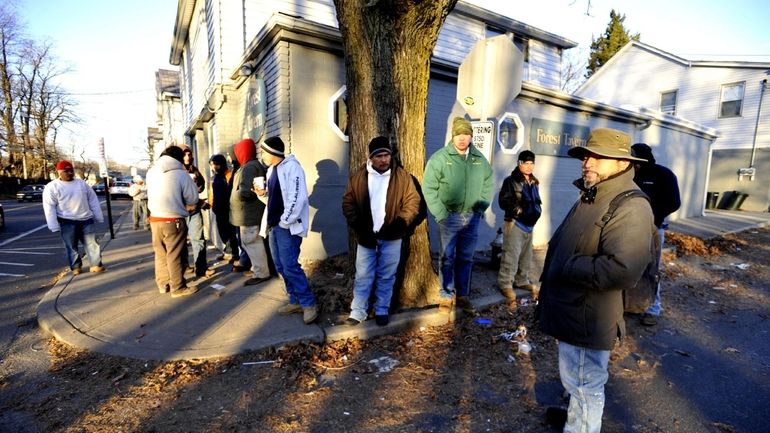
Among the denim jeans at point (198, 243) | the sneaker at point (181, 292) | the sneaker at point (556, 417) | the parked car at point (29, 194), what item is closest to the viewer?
the sneaker at point (556, 417)

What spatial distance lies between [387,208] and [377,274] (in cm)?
72

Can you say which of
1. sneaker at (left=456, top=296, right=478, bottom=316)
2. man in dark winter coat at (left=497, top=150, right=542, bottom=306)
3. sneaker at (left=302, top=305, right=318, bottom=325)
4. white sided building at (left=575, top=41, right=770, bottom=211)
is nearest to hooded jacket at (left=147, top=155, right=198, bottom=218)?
sneaker at (left=302, top=305, right=318, bottom=325)

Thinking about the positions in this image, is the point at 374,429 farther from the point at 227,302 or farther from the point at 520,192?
the point at 520,192

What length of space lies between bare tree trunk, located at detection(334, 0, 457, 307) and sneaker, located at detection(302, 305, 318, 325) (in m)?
1.03

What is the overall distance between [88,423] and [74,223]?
4.41m

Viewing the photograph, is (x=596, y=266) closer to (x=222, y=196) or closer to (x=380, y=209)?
(x=380, y=209)

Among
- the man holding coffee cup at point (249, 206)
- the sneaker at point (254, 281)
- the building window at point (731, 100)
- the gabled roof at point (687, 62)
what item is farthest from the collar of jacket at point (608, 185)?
the building window at point (731, 100)

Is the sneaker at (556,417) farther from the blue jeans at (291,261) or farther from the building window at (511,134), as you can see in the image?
the building window at (511,134)

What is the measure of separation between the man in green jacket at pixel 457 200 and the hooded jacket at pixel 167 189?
122 inches

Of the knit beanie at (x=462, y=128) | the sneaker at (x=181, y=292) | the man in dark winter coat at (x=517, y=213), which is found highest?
the knit beanie at (x=462, y=128)

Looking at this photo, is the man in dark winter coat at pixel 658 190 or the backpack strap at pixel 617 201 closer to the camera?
the backpack strap at pixel 617 201

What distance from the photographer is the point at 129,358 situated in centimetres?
341

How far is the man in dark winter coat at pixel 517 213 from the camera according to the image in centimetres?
486

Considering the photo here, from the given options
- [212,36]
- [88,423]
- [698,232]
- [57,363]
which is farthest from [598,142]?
[698,232]
